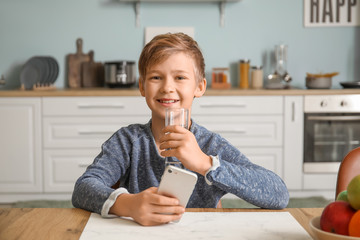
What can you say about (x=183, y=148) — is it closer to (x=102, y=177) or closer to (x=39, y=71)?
(x=102, y=177)

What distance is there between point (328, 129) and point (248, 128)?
0.61 metres

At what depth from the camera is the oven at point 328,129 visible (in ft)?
12.7

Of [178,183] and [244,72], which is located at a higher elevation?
[244,72]

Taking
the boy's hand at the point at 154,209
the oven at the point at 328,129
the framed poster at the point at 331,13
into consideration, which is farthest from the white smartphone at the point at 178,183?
the framed poster at the point at 331,13

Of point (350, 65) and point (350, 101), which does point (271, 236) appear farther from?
point (350, 65)

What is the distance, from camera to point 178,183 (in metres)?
1.12

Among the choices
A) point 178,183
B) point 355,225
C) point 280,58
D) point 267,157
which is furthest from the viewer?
point 280,58

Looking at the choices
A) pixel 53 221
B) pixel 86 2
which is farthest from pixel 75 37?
pixel 53 221

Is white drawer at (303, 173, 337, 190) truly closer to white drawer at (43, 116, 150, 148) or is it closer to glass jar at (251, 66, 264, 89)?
glass jar at (251, 66, 264, 89)

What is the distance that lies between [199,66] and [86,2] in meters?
2.97

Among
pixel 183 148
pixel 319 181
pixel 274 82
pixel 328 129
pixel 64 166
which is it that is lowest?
pixel 319 181

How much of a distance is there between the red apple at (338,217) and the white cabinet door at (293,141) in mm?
2978

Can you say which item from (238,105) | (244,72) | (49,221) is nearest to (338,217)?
(49,221)

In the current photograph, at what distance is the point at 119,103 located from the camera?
3.81 m
